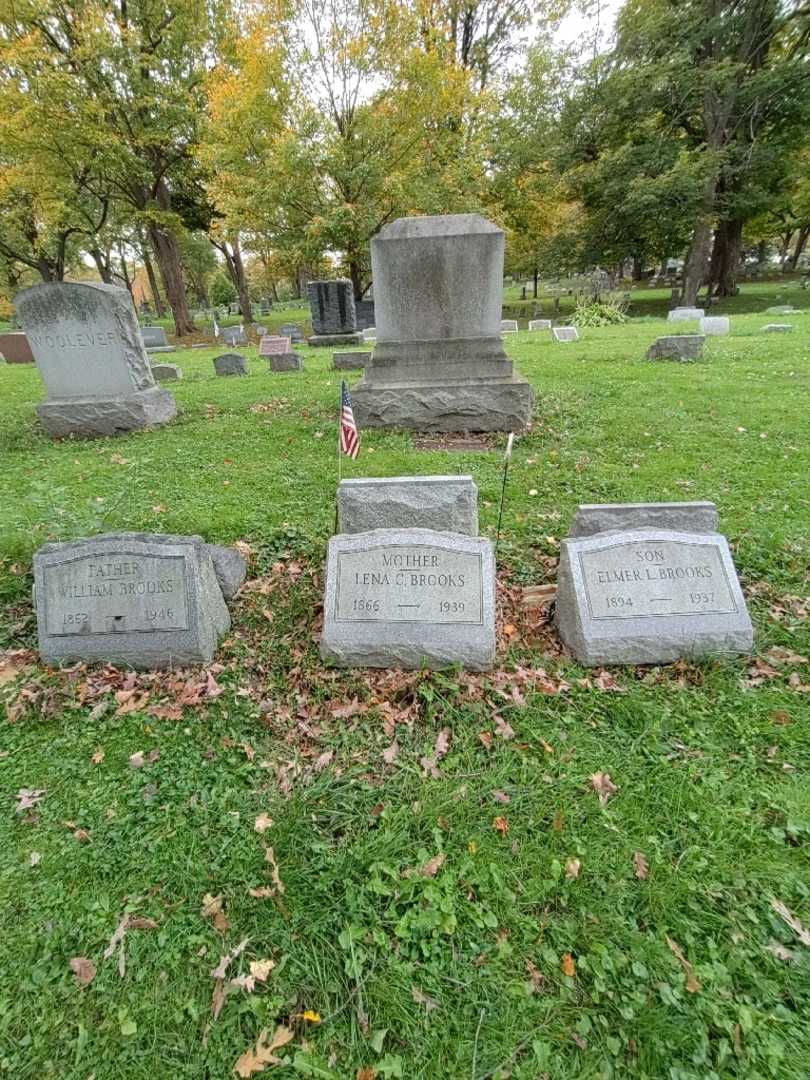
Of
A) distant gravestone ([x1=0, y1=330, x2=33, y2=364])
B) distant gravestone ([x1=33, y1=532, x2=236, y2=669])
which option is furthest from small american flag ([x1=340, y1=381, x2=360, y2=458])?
distant gravestone ([x1=0, y1=330, x2=33, y2=364])

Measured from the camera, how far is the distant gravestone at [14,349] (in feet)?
55.2

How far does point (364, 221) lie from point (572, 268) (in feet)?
49.6

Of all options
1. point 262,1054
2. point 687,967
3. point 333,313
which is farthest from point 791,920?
point 333,313

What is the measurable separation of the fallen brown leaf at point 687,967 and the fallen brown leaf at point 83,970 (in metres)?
2.05

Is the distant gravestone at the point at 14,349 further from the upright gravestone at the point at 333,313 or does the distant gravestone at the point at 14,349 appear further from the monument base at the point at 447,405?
the monument base at the point at 447,405

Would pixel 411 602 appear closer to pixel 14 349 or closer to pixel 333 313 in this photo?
pixel 333 313

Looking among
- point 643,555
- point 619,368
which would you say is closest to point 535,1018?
point 643,555

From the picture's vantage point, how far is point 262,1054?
162cm

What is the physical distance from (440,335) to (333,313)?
11.8 meters

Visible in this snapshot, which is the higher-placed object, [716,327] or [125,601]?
[716,327]

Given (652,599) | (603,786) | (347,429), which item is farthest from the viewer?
(347,429)

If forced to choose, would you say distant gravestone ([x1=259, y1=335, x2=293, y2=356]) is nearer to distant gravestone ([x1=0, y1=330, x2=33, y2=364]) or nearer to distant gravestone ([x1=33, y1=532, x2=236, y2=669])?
distant gravestone ([x1=0, y1=330, x2=33, y2=364])

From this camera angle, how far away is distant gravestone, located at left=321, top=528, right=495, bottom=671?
117 inches

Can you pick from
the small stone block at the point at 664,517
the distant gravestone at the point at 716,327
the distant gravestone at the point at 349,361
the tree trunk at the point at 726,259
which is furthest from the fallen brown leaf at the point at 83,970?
the tree trunk at the point at 726,259
